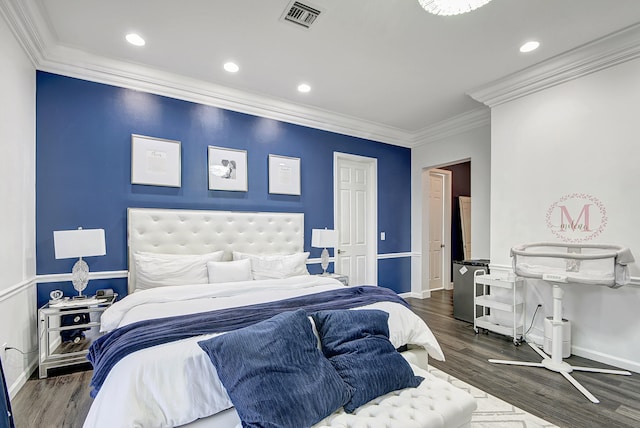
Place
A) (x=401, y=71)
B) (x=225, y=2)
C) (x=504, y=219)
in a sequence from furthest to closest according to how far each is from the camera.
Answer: (x=504, y=219) < (x=401, y=71) < (x=225, y=2)

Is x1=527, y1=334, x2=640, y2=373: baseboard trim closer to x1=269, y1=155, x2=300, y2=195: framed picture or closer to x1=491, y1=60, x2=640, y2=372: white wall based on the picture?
x1=491, y1=60, x2=640, y2=372: white wall

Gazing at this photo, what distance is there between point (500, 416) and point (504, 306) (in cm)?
161

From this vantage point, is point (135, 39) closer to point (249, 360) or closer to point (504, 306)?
point (249, 360)

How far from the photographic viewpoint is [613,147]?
2.84 m

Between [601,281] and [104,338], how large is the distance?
365cm

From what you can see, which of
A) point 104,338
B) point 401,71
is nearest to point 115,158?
point 104,338

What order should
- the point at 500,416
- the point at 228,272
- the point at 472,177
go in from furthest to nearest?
1. the point at 472,177
2. the point at 228,272
3. the point at 500,416

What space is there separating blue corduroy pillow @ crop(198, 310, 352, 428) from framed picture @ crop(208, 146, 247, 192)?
2.54 m

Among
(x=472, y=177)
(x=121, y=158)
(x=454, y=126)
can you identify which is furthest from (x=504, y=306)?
(x=121, y=158)

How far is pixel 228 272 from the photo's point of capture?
3.17 meters

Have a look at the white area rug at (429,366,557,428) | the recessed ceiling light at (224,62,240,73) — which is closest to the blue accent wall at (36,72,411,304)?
the recessed ceiling light at (224,62,240,73)

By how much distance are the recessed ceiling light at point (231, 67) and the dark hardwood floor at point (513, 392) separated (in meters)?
3.25

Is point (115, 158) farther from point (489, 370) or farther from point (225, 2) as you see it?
point (489, 370)

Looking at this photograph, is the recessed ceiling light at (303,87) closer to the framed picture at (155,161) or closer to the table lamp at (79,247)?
the framed picture at (155,161)
